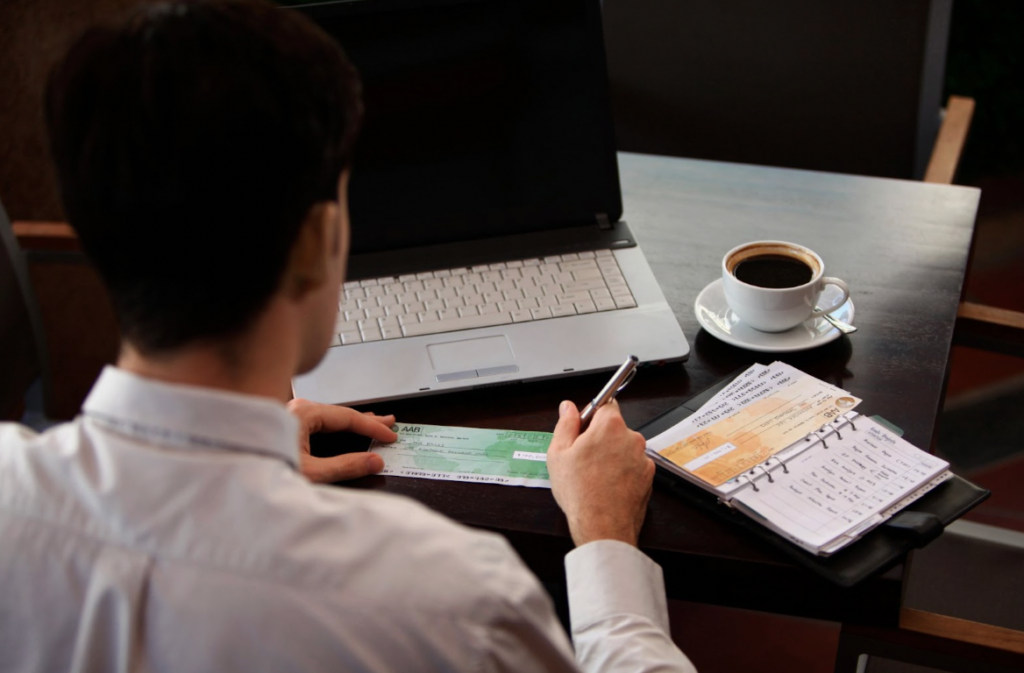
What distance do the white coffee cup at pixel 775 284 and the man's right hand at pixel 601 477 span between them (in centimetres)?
23

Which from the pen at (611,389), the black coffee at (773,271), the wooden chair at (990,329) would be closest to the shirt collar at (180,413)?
the pen at (611,389)

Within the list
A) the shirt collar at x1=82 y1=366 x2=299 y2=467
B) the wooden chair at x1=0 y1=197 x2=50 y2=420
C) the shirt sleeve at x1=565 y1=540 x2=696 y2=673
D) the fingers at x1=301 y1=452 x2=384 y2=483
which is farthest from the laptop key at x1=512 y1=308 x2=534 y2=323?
the wooden chair at x1=0 y1=197 x2=50 y2=420

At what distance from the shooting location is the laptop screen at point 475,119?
1247mm

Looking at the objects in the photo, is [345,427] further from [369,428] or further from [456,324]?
[456,324]

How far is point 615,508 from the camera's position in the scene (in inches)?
35.4

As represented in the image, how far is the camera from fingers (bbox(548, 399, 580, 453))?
38.5 inches

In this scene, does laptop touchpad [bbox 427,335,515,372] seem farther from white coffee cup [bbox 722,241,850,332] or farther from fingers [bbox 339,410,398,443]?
white coffee cup [bbox 722,241,850,332]

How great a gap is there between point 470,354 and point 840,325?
Result: 16.2 inches

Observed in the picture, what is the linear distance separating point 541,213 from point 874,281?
1.38ft

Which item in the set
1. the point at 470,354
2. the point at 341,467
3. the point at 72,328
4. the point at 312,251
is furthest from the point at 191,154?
the point at 72,328

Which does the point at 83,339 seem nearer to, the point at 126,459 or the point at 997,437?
the point at 126,459

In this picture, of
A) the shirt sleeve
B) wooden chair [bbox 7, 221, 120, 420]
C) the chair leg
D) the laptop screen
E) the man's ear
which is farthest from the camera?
wooden chair [bbox 7, 221, 120, 420]

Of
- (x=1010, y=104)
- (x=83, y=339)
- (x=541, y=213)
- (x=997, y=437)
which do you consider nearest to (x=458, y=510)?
(x=541, y=213)

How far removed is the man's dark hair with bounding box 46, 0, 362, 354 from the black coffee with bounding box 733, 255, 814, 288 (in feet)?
2.12
